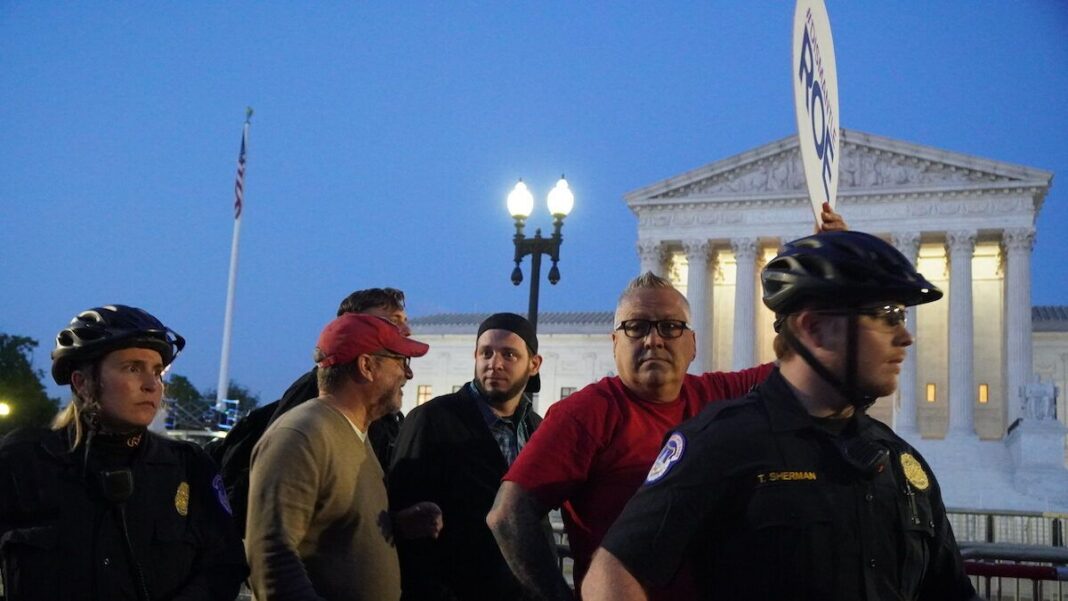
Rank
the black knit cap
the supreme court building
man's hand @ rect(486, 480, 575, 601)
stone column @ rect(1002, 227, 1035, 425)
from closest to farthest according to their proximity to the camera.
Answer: man's hand @ rect(486, 480, 575, 601)
the black knit cap
stone column @ rect(1002, 227, 1035, 425)
the supreme court building

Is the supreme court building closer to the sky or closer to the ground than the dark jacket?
closer to the sky

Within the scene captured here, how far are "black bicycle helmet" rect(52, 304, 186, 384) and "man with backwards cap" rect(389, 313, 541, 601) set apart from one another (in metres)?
1.45

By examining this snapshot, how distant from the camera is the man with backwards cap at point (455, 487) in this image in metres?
4.35

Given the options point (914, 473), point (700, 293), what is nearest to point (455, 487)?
point (914, 473)

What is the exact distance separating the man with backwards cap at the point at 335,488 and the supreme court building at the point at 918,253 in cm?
3823

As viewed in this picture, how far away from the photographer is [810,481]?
1972 millimetres

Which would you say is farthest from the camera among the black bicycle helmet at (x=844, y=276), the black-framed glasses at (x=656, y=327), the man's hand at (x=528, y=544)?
the black-framed glasses at (x=656, y=327)

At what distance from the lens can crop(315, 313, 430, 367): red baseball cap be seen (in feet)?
12.6

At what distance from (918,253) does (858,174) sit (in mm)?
4560

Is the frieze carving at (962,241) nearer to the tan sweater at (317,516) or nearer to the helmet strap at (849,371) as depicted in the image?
the tan sweater at (317,516)

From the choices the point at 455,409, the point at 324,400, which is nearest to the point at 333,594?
the point at 324,400

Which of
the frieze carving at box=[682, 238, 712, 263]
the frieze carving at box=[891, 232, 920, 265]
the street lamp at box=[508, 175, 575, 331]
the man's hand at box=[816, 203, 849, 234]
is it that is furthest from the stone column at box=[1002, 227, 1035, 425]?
the man's hand at box=[816, 203, 849, 234]

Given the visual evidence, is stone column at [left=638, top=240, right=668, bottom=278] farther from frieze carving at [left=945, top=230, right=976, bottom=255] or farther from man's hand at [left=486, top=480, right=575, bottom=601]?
man's hand at [left=486, top=480, right=575, bottom=601]

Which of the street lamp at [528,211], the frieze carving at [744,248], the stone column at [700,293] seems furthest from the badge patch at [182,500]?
the frieze carving at [744,248]
